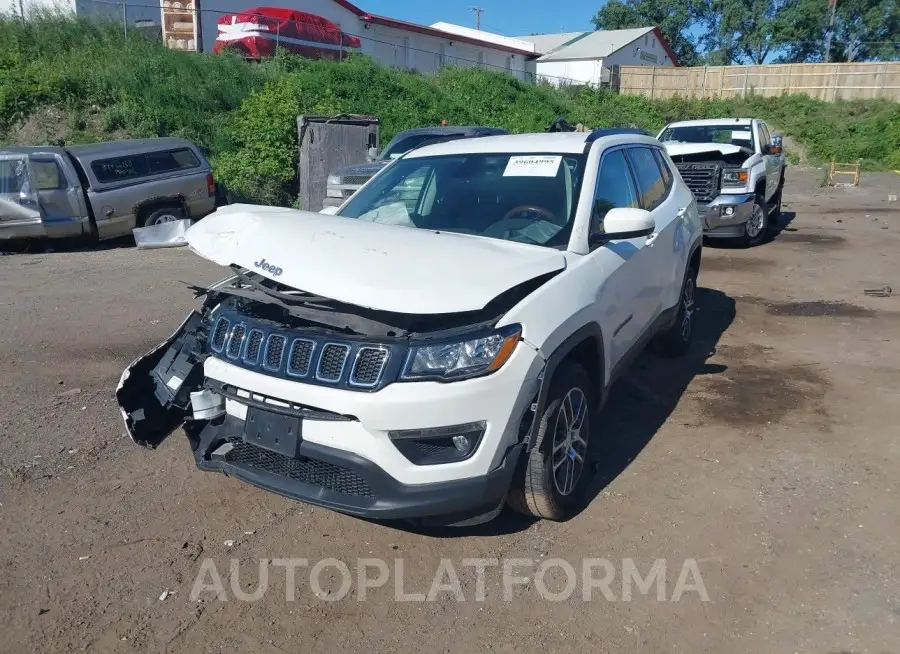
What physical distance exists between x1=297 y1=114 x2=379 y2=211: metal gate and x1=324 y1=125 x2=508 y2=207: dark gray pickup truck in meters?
1.29

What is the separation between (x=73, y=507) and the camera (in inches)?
151

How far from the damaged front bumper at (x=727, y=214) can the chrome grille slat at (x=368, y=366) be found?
30.5 feet

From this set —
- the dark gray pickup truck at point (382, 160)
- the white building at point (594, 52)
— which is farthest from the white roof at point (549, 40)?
the dark gray pickup truck at point (382, 160)

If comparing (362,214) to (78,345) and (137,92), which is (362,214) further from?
(137,92)

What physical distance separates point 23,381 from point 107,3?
20331mm

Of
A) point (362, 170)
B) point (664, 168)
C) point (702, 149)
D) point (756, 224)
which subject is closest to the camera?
point (664, 168)

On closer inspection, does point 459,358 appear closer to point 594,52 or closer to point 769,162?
point 769,162

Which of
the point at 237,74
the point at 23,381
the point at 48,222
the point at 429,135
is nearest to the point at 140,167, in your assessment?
the point at 48,222

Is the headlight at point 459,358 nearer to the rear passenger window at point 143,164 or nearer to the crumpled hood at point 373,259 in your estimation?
the crumpled hood at point 373,259

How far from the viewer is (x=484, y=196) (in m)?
4.45

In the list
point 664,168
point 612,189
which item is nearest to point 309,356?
point 612,189

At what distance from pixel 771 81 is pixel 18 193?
1458 inches

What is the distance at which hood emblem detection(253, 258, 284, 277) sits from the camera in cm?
332

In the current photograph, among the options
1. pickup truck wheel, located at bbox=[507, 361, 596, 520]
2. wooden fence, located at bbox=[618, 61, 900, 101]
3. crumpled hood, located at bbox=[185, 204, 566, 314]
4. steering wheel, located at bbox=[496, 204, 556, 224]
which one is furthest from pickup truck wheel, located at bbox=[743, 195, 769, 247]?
wooden fence, located at bbox=[618, 61, 900, 101]
